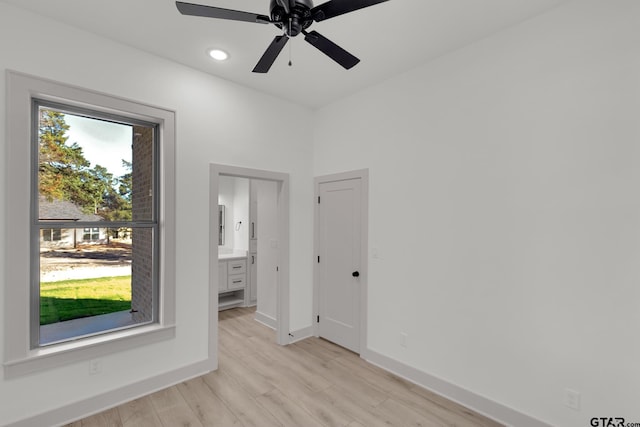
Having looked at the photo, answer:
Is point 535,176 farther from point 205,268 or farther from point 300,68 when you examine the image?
point 205,268

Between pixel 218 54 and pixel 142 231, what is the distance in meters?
1.75

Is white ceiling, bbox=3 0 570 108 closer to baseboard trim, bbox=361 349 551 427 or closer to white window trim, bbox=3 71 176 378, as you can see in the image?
white window trim, bbox=3 71 176 378

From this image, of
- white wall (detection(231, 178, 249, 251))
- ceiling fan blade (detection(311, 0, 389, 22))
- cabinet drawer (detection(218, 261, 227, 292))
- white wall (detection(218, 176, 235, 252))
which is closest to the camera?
ceiling fan blade (detection(311, 0, 389, 22))

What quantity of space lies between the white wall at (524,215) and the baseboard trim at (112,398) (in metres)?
1.94

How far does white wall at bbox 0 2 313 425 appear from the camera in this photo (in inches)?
83.5

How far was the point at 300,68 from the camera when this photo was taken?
116 inches

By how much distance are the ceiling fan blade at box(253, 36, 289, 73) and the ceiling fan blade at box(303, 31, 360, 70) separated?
144mm

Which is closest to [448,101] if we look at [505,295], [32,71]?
[505,295]

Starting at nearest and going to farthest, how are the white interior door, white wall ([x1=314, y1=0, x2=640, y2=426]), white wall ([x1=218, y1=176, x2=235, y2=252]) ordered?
white wall ([x1=314, y1=0, x2=640, y2=426]), the white interior door, white wall ([x1=218, y1=176, x2=235, y2=252])

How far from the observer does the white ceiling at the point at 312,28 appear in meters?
2.09

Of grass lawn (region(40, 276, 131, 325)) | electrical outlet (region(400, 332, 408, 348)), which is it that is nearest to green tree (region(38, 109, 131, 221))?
grass lawn (region(40, 276, 131, 325))

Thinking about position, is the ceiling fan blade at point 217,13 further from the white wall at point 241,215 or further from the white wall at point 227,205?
the white wall at point 227,205

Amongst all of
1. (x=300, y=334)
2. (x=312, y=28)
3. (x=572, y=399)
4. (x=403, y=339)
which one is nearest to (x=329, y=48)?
(x=312, y=28)

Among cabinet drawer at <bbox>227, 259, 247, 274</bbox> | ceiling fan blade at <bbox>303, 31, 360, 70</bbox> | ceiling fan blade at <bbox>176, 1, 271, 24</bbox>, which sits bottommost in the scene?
cabinet drawer at <bbox>227, 259, 247, 274</bbox>
